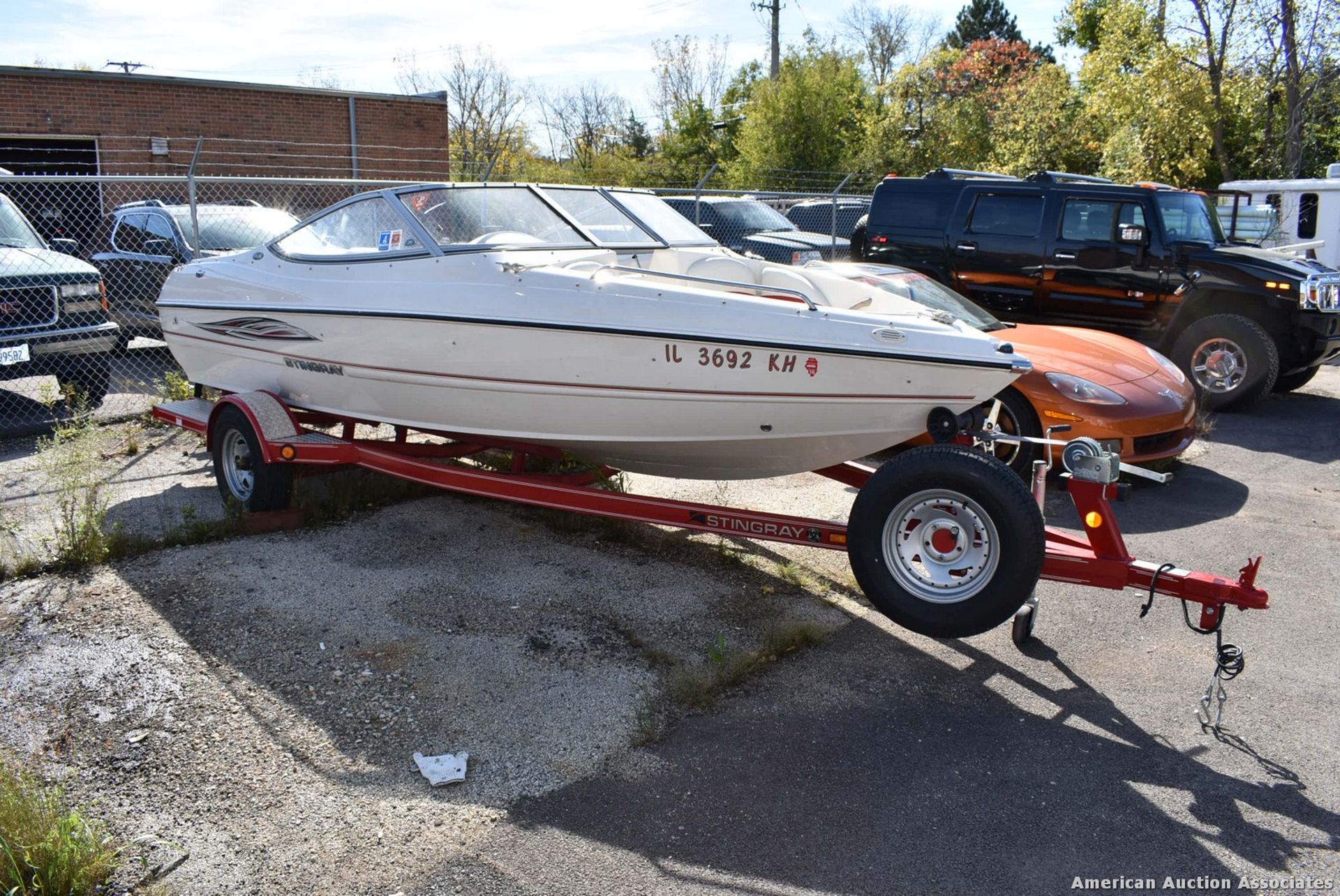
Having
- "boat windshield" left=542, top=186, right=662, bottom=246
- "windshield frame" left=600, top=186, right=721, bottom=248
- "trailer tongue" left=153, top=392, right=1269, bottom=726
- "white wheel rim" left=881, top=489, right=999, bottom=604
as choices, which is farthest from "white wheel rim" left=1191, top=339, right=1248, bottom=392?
"white wheel rim" left=881, top=489, right=999, bottom=604

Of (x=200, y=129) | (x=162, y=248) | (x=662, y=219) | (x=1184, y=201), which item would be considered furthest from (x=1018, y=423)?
(x=200, y=129)

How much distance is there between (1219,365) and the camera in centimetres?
978

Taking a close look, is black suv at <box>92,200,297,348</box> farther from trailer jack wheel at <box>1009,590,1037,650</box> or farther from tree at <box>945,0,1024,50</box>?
tree at <box>945,0,1024,50</box>

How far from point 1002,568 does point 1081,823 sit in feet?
3.19

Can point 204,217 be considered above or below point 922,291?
above

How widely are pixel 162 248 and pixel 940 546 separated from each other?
31.8 ft

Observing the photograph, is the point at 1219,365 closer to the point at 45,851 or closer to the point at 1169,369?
the point at 1169,369

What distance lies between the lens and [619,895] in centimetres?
305

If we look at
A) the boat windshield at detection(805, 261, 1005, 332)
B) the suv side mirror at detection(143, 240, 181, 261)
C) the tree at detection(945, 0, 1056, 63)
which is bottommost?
the boat windshield at detection(805, 261, 1005, 332)

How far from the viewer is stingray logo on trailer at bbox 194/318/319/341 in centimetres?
609

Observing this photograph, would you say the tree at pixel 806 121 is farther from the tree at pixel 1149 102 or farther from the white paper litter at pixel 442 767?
the white paper litter at pixel 442 767

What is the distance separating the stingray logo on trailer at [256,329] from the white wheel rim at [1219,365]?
794 centimetres

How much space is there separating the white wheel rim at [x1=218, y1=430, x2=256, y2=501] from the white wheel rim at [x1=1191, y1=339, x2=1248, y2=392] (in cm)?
823


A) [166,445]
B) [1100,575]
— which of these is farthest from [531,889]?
[166,445]
